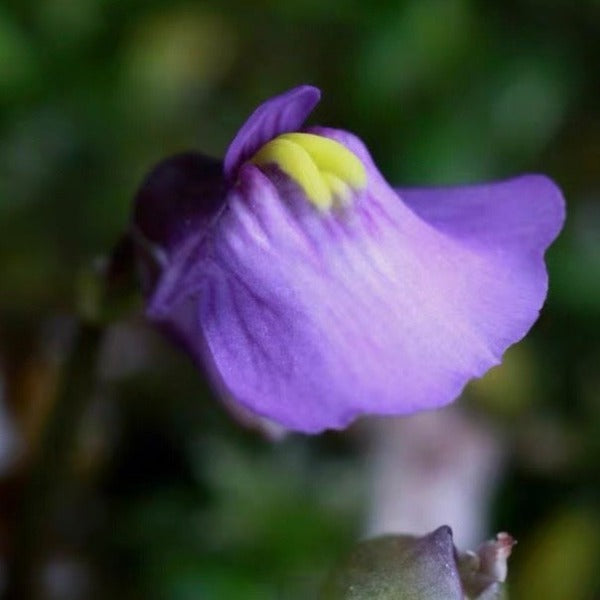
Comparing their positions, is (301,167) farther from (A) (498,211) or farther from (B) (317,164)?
(A) (498,211)

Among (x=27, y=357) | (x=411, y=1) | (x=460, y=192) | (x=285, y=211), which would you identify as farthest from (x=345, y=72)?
(x=285, y=211)

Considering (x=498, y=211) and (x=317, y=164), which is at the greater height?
(x=317, y=164)

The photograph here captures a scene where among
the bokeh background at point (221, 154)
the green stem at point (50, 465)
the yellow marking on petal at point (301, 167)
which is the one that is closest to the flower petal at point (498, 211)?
the yellow marking on petal at point (301, 167)

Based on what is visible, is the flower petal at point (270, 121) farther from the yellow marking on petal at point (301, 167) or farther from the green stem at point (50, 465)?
the green stem at point (50, 465)

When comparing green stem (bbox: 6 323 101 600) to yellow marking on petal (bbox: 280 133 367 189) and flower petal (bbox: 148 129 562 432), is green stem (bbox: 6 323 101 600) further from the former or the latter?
yellow marking on petal (bbox: 280 133 367 189)

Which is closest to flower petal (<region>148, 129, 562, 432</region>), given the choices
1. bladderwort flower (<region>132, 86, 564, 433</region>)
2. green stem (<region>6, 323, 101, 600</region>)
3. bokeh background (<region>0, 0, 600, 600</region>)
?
bladderwort flower (<region>132, 86, 564, 433</region>)

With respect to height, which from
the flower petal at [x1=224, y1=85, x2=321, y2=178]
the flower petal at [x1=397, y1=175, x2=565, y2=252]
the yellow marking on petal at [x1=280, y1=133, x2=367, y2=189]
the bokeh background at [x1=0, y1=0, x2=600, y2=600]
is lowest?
the bokeh background at [x1=0, y1=0, x2=600, y2=600]

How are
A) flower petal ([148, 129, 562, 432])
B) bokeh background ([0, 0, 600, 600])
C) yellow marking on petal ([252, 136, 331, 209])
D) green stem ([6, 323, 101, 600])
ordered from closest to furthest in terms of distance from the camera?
flower petal ([148, 129, 562, 432]) → yellow marking on petal ([252, 136, 331, 209]) → green stem ([6, 323, 101, 600]) → bokeh background ([0, 0, 600, 600])

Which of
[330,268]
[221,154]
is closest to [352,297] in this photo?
[330,268]

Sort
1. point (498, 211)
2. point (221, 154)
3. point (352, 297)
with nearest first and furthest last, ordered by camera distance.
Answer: point (352, 297)
point (498, 211)
point (221, 154)
